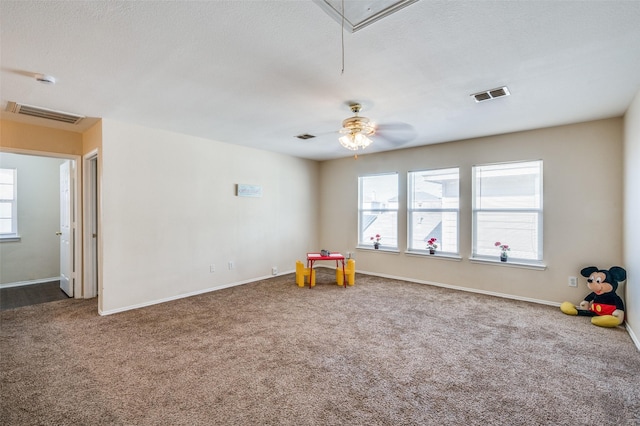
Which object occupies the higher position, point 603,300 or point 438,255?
point 438,255

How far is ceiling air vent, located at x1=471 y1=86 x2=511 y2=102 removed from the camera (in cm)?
289

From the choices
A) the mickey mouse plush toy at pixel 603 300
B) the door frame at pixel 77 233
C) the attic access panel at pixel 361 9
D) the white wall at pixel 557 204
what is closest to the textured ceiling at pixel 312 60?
the attic access panel at pixel 361 9

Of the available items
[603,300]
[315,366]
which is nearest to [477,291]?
[603,300]

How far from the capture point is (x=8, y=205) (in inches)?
205

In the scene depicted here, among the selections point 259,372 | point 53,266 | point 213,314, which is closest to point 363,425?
point 259,372

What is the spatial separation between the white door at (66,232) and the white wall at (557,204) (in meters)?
5.52

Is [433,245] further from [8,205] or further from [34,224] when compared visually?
[8,205]

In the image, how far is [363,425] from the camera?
180 centimetres

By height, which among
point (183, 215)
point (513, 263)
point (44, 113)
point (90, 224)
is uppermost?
point (44, 113)

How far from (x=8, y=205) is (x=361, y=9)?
676cm

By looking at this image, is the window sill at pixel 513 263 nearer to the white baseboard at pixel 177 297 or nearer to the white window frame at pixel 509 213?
the white window frame at pixel 509 213

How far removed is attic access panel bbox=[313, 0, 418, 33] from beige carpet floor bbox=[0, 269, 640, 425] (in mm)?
2476

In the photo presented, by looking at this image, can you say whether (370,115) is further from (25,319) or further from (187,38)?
(25,319)

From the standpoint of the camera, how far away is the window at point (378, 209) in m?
5.83
